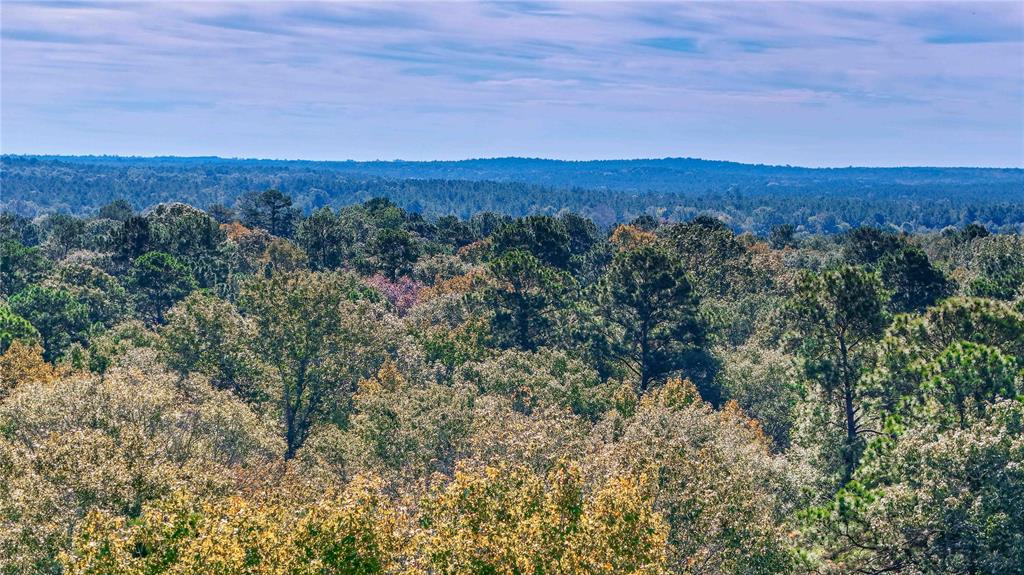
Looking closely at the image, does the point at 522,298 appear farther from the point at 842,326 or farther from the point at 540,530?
the point at 540,530

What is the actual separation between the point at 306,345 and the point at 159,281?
3959cm

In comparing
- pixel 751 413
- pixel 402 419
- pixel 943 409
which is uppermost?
pixel 943 409

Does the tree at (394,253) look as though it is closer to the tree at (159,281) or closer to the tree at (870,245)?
the tree at (159,281)

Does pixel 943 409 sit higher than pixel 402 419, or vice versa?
pixel 943 409

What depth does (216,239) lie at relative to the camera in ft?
393

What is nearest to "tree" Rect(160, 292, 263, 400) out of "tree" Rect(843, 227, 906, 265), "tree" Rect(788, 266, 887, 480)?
"tree" Rect(788, 266, 887, 480)

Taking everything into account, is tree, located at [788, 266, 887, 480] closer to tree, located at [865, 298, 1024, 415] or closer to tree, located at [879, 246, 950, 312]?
tree, located at [865, 298, 1024, 415]

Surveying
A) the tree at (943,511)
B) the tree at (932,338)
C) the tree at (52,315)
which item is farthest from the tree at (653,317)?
→ the tree at (52,315)

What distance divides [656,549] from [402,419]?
996 inches

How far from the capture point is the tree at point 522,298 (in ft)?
255

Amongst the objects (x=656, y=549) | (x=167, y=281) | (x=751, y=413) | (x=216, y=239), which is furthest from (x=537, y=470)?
(x=216, y=239)

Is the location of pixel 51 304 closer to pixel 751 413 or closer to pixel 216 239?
pixel 216 239

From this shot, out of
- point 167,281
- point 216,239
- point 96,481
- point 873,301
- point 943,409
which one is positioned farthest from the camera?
point 216,239

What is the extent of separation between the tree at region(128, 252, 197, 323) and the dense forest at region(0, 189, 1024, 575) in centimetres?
25
